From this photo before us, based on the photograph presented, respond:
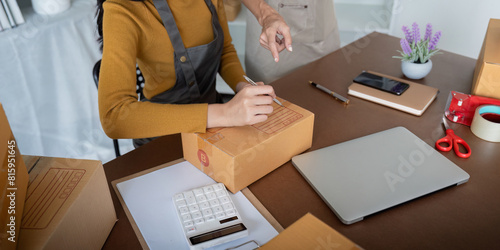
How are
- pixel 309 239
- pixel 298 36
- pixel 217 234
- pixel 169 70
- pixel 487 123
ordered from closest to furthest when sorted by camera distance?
pixel 309 239
pixel 217 234
pixel 487 123
pixel 169 70
pixel 298 36

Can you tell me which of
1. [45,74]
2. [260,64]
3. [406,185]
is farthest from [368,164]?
[45,74]

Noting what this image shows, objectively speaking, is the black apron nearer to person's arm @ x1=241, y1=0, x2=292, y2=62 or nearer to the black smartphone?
person's arm @ x1=241, y1=0, x2=292, y2=62

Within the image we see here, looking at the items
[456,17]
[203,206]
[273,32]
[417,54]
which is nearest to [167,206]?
[203,206]

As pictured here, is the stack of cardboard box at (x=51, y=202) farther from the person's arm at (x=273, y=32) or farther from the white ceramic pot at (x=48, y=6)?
the white ceramic pot at (x=48, y=6)

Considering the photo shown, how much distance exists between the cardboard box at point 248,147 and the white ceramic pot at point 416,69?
52 cm

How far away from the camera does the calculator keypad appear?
733mm

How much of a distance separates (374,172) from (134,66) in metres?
0.66

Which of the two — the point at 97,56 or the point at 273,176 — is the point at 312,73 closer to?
the point at 273,176

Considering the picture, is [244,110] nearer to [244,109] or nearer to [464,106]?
[244,109]

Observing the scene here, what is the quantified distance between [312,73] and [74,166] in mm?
877

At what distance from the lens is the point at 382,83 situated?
47.6 inches

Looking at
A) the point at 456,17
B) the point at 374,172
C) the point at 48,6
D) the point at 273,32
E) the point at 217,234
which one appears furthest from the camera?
the point at 456,17

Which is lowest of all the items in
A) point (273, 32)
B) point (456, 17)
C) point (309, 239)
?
point (456, 17)

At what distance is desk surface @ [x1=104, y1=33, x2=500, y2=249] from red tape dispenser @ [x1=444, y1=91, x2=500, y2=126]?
0.03 m
